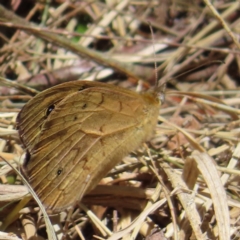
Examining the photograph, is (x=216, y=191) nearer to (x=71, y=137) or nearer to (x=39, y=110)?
(x=71, y=137)

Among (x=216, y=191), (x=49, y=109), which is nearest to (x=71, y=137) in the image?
(x=49, y=109)

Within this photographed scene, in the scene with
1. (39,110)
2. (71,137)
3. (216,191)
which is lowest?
(216,191)

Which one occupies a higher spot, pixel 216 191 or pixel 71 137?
pixel 71 137

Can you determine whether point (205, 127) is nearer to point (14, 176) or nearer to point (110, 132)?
point (110, 132)

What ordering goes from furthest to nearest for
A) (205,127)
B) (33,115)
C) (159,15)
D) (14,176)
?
(159,15), (205,127), (14,176), (33,115)

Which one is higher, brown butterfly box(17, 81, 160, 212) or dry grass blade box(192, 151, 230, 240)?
brown butterfly box(17, 81, 160, 212)

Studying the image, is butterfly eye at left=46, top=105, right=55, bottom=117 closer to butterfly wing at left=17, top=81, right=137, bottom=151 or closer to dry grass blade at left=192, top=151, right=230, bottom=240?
butterfly wing at left=17, top=81, right=137, bottom=151

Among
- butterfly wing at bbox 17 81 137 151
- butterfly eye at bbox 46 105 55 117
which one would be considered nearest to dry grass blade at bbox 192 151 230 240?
butterfly wing at bbox 17 81 137 151

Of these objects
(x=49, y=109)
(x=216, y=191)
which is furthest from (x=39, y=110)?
(x=216, y=191)

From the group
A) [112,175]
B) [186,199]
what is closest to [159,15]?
[112,175]
